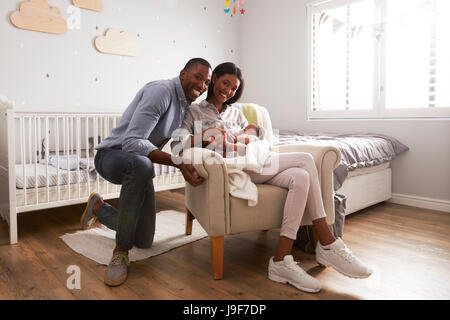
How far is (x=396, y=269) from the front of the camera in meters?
1.60

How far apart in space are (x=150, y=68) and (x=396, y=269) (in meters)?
2.71

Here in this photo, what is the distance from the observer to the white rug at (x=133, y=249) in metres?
1.77

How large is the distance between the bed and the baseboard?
8cm

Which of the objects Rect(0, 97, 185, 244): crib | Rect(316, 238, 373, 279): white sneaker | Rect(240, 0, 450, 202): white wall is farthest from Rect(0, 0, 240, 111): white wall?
Rect(316, 238, 373, 279): white sneaker

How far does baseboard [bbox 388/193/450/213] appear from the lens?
263 centimetres

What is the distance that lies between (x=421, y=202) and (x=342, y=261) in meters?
1.70

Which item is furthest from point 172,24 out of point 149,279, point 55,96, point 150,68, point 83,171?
point 149,279

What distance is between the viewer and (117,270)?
1457 millimetres

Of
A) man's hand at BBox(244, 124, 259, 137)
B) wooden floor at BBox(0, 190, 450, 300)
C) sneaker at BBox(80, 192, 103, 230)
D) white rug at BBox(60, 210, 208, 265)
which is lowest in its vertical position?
wooden floor at BBox(0, 190, 450, 300)

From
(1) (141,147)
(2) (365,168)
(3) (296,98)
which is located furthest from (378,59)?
(1) (141,147)

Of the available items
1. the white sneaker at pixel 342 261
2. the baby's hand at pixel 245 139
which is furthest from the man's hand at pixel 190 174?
the white sneaker at pixel 342 261

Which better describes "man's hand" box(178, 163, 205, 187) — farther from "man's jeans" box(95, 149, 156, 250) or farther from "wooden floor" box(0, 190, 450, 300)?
"wooden floor" box(0, 190, 450, 300)

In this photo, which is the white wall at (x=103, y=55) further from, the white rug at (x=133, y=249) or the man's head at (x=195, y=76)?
the man's head at (x=195, y=76)
